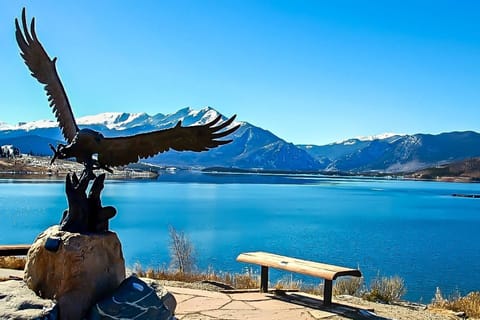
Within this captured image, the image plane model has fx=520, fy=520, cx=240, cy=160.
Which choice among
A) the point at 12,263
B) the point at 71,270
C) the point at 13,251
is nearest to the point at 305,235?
the point at 12,263

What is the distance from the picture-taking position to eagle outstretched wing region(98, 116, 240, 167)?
521 centimetres

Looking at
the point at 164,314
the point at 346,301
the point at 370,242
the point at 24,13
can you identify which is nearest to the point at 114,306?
the point at 164,314

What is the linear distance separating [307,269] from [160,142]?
10.1ft

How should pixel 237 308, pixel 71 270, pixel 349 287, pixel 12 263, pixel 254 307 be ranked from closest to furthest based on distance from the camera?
pixel 71 270
pixel 237 308
pixel 254 307
pixel 12 263
pixel 349 287

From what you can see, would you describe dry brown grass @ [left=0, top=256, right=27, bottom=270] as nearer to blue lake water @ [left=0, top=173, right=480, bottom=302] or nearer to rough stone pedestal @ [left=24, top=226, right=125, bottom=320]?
rough stone pedestal @ [left=24, top=226, right=125, bottom=320]

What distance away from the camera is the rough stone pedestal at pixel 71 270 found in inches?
192

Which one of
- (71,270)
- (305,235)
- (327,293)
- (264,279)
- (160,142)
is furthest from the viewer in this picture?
(305,235)

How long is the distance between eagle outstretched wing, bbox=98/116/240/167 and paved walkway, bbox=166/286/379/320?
6.83ft

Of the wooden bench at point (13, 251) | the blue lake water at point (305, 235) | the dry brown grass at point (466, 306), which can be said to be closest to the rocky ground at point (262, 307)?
the dry brown grass at point (466, 306)

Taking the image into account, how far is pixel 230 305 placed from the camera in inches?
268

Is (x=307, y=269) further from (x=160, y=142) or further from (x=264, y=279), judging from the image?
(x=160, y=142)

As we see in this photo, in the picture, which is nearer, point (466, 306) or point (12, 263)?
point (466, 306)

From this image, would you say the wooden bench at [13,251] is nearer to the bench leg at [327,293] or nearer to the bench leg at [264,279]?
the bench leg at [264,279]

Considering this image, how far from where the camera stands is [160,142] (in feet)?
17.4
